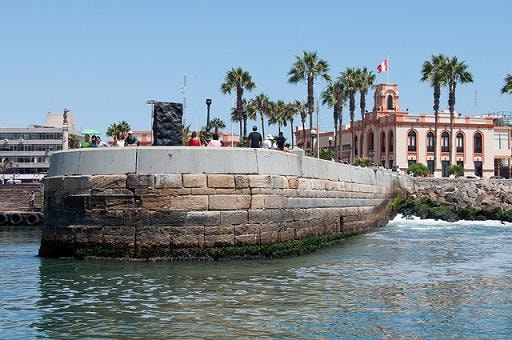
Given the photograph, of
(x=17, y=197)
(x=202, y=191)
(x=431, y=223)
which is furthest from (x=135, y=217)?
(x=17, y=197)

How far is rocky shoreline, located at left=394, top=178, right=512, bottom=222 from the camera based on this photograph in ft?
145

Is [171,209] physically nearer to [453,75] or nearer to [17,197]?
[17,197]

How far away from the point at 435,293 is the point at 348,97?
6445cm

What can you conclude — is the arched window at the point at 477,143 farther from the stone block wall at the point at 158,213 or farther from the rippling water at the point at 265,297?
the stone block wall at the point at 158,213

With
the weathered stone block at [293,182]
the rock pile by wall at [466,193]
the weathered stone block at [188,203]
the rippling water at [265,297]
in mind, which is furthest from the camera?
the rock pile by wall at [466,193]

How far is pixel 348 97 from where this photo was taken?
78.2m

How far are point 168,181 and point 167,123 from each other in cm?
266

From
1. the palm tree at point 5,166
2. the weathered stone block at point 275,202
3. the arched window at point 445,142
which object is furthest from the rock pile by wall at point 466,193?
the palm tree at point 5,166

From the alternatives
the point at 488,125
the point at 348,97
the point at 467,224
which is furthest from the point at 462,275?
the point at 488,125

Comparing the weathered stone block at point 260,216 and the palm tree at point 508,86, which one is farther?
the palm tree at point 508,86

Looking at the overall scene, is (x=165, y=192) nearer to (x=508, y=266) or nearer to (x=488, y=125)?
(x=508, y=266)

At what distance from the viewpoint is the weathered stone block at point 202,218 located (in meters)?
18.4

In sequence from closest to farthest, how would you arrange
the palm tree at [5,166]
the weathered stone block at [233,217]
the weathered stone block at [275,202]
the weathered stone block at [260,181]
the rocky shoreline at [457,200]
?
1. the weathered stone block at [233,217]
2. the weathered stone block at [260,181]
3. the weathered stone block at [275,202]
4. the rocky shoreline at [457,200]
5. the palm tree at [5,166]

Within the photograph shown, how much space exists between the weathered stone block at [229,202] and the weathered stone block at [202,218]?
0.18 m
